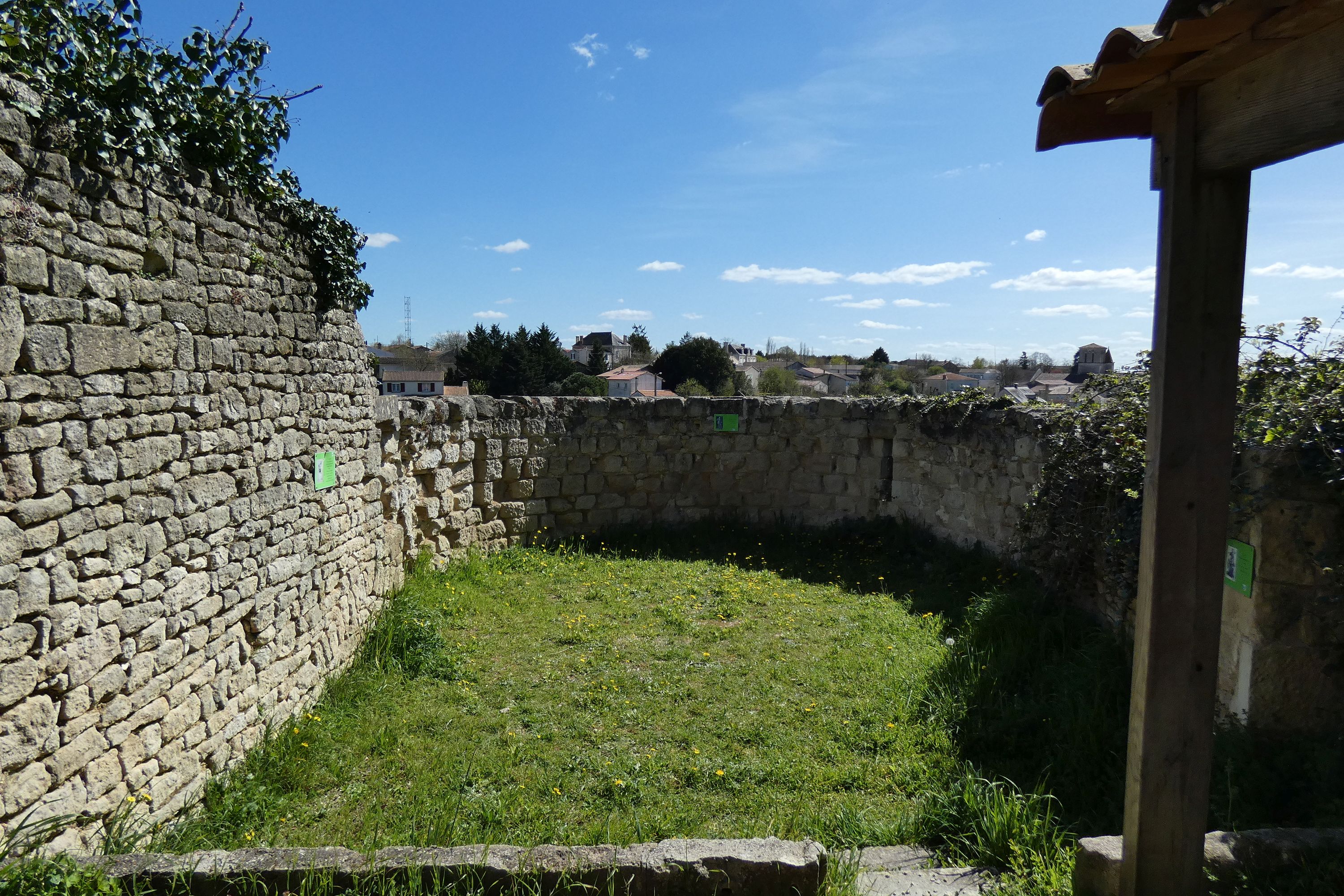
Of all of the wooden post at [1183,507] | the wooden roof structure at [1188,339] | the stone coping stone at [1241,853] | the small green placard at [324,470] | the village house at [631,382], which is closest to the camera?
the wooden roof structure at [1188,339]

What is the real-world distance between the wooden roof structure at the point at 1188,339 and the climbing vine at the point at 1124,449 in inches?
58.9

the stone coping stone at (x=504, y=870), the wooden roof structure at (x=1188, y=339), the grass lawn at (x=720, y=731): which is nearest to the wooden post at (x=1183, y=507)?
the wooden roof structure at (x=1188, y=339)

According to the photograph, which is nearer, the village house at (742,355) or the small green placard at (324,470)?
the small green placard at (324,470)

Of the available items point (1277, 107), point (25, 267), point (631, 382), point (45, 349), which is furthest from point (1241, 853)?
point (631, 382)

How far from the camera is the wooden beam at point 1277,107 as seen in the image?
2074mm

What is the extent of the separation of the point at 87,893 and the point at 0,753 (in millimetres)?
585

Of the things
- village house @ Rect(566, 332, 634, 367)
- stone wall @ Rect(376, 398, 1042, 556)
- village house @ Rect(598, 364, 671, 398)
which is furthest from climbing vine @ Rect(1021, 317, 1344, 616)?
village house @ Rect(566, 332, 634, 367)

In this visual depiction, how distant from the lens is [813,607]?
7281mm

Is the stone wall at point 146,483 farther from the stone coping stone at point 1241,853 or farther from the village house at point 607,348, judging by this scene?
the village house at point 607,348

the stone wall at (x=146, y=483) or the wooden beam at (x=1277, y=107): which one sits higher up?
the wooden beam at (x=1277, y=107)

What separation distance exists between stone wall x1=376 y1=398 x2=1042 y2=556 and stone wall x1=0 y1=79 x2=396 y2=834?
2.31 m

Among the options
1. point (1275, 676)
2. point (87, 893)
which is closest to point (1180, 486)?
point (1275, 676)

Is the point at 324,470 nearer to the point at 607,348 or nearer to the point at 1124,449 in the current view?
the point at 1124,449

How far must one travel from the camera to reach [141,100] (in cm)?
357
